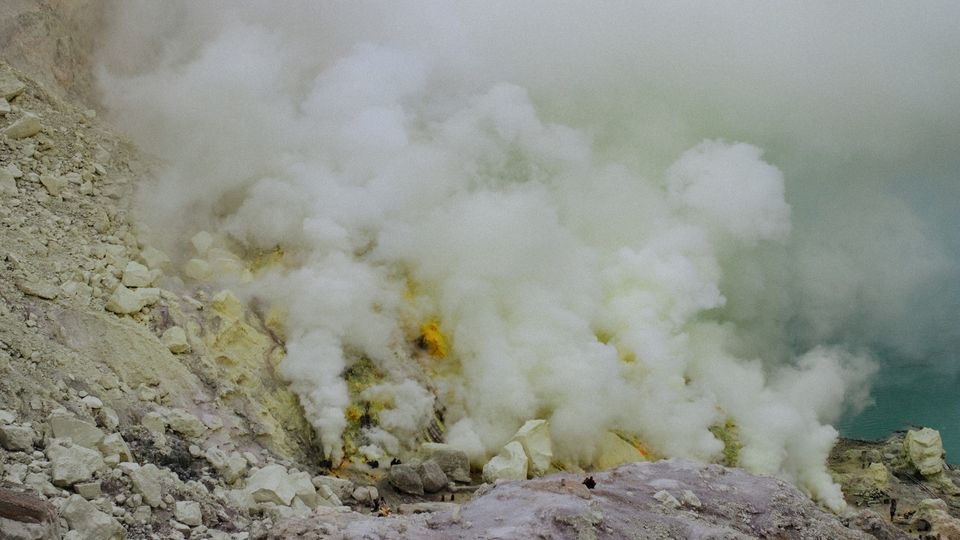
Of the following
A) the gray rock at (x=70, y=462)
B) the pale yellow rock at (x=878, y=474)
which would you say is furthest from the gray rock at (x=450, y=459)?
the pale yellow rock at (x=878, y=474)

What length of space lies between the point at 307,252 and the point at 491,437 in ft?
26.7

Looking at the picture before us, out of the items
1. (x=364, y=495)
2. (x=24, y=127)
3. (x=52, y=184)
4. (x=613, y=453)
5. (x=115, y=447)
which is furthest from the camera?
(x=613, y=453)

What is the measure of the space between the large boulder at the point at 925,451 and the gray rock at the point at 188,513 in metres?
31.9

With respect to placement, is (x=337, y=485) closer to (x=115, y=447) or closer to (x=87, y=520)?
(x=115, y=447)

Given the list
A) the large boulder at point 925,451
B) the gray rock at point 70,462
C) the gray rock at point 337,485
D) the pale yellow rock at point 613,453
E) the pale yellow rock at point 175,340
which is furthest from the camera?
the large boulder at point 925,451

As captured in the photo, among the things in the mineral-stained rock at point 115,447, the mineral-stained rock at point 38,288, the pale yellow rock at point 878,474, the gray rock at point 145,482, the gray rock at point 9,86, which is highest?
the gray rock at point 9,86

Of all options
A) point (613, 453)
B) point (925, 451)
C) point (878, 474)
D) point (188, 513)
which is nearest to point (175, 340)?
point (188, 513)

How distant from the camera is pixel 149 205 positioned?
744 inches

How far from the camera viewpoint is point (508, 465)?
18641 mm

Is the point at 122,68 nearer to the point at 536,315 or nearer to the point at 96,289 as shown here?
the point at 96,289

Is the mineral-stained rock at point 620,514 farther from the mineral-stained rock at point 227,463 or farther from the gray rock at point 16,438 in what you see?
the gray rock at point 16,438

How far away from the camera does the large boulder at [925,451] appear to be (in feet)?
99.0

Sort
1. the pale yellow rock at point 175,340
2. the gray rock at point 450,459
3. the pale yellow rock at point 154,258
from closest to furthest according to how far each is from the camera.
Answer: the pale yellow rock at point 175,340, the pale yellow rock at point 154,258, the gray rock at point 450,459

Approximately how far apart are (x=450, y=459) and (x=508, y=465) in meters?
1.81
